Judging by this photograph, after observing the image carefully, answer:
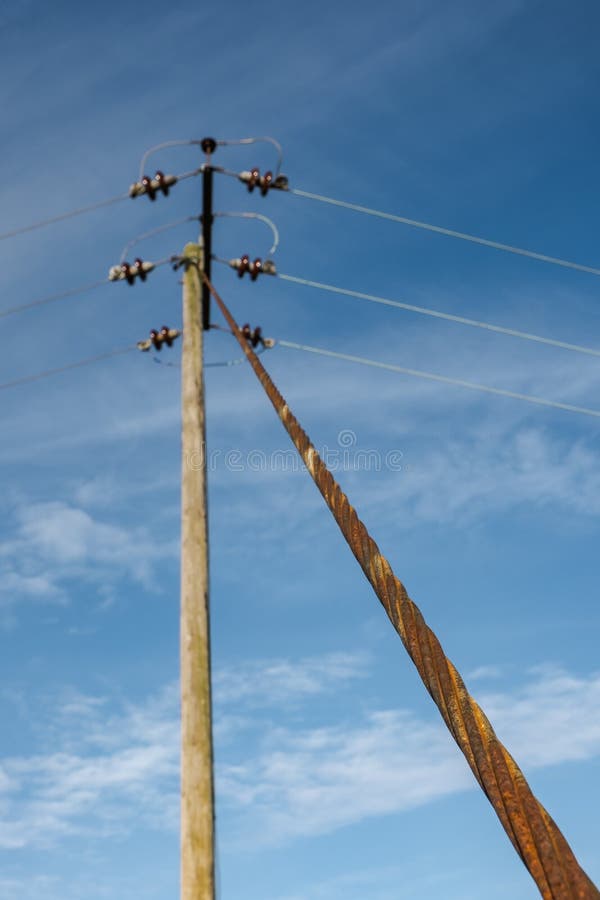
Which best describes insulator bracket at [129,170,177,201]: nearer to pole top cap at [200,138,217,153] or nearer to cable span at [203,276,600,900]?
pole top cap at [200,138,217,153]

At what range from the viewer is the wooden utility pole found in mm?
4992

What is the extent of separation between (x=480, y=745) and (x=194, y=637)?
373 centimetres

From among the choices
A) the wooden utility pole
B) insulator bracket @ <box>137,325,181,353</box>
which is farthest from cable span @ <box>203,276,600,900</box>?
insulator bracket @ <box>137,325,181,353</box>

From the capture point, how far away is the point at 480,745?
230 centimetres

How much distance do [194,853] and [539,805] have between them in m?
3.56

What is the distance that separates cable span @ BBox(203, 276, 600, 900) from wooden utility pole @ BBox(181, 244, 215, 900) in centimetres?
255

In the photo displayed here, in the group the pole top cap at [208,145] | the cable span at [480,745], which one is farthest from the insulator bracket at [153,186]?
the cable span at [480,745]

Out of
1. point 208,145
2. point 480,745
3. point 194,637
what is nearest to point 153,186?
point 208,145

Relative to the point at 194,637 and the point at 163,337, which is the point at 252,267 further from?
the point at 194,637

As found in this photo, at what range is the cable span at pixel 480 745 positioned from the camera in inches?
75.0

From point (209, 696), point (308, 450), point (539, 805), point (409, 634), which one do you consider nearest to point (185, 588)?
point (209, 696)

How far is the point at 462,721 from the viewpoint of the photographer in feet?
7.86

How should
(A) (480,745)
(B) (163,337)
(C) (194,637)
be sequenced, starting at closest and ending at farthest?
(A) (480,745) → (C) (194,637) → (B) (163,337)

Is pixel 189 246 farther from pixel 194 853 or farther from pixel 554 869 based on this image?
pixel 554 869
